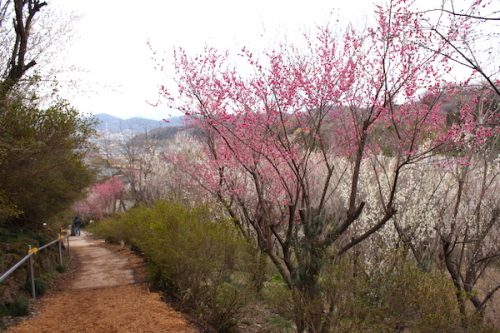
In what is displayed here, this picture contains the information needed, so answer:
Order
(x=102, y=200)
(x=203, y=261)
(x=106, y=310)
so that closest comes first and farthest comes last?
(x=203, y=261) < (x=106, y=310) < (x=102, y=200)

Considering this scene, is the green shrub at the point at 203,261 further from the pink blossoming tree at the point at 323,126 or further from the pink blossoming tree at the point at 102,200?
the pink blossoming tree at the point at 102,200

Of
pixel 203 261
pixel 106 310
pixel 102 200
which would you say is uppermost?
pixel 203 261

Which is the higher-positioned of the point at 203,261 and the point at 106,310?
the point at 203,261

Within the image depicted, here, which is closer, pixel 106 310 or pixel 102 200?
pixel 106 310

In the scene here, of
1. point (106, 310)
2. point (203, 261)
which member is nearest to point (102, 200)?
point (106, 310)

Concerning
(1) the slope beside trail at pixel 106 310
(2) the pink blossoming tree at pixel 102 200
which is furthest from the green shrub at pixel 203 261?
(2) the pink blossoming tree at pixel 102 200

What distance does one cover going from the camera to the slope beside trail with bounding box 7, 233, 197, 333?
6340 millimetres

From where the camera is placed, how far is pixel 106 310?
293 inches

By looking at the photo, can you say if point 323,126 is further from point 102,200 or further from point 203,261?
point 102,200

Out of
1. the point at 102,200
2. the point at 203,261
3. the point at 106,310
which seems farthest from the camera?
the point at 102,200

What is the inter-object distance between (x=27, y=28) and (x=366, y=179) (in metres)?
10.7

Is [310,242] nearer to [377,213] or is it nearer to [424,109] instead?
[424,109]

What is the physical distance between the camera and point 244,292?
7492 millimetres

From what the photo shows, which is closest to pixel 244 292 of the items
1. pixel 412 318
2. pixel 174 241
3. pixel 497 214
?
pixel 174 241
